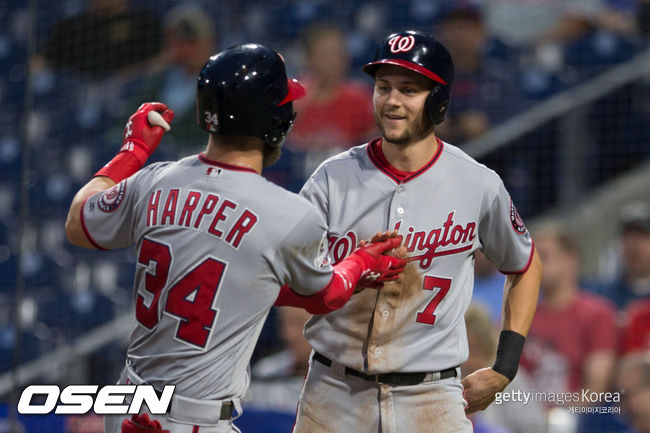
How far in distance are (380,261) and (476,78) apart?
4068 mm

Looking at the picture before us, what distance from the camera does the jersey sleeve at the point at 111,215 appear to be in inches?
94.0

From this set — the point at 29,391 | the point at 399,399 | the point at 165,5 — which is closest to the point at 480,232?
the point at 399,399

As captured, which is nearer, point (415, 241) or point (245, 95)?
point (245, 95)

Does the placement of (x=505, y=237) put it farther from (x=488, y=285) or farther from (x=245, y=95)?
(x=488, y=285)

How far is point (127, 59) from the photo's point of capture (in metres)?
7.09

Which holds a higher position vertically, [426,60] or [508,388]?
[426,60]

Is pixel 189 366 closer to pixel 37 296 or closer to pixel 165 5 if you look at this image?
pixel 37 296

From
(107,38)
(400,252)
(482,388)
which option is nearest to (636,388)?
(482,388)

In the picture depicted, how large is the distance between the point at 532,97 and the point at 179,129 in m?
2.48

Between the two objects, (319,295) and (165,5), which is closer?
(319,295)

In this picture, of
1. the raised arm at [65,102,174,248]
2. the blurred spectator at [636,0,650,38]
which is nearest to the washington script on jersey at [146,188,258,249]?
the raised arm at [65,102,174,248]

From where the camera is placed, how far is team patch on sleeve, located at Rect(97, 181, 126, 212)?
239cm

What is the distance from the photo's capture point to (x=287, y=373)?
5.28 meters

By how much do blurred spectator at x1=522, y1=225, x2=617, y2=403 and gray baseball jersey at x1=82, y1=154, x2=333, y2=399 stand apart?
3156 millimetres
